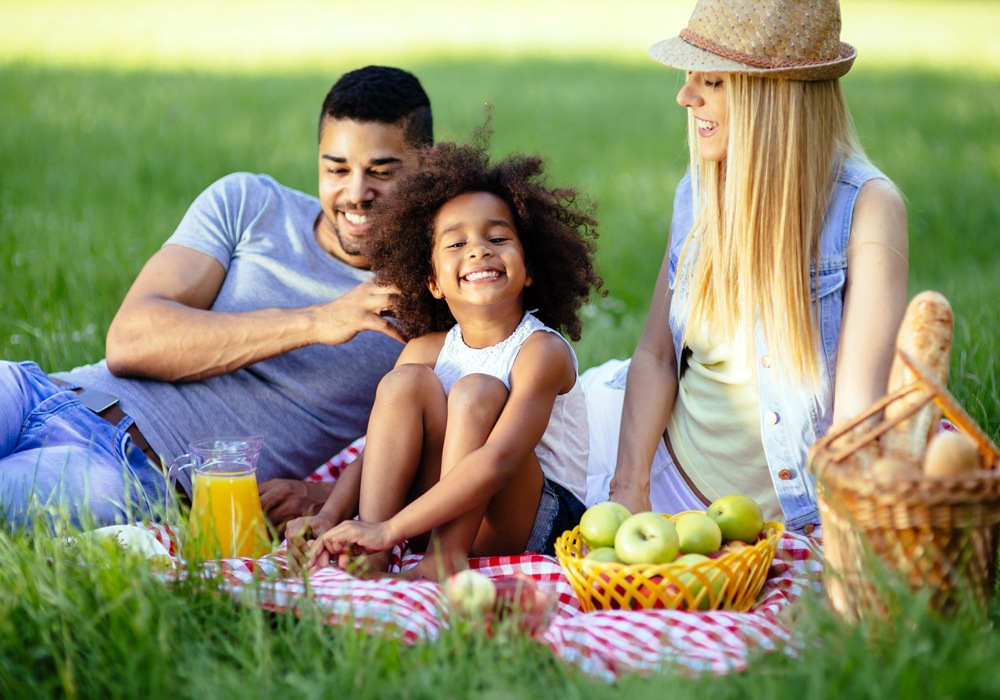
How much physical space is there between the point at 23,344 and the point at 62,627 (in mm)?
2696

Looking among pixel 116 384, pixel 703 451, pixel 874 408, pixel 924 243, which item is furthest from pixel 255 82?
pixel 874 408

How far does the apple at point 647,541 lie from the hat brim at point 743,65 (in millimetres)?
1164

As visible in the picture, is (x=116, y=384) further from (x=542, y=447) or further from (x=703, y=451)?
(x=703, y=451)

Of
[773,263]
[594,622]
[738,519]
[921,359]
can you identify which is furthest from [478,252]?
[921,359]

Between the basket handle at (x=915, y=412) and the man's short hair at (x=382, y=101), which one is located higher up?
the man's short hair at (x=382, y=101)

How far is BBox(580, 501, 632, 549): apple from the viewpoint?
2805mm

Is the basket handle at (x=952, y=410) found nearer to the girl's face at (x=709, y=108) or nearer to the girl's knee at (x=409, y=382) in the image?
the girl's face at (x=709, y=108)

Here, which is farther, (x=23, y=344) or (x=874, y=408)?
(x=23, y=344)

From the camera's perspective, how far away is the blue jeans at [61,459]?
3.10 meters

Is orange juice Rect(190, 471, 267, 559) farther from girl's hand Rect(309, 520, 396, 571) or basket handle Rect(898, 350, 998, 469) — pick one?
basket handle Rect(898, 350, 998, 469)

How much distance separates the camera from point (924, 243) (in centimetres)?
723

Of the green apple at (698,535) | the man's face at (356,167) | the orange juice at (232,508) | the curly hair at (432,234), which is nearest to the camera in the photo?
the green apple at (698,535)

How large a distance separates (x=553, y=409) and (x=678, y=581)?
0.84 m

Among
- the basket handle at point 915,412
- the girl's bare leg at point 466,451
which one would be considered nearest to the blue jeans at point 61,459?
the girl's bare leg at point 466,451
